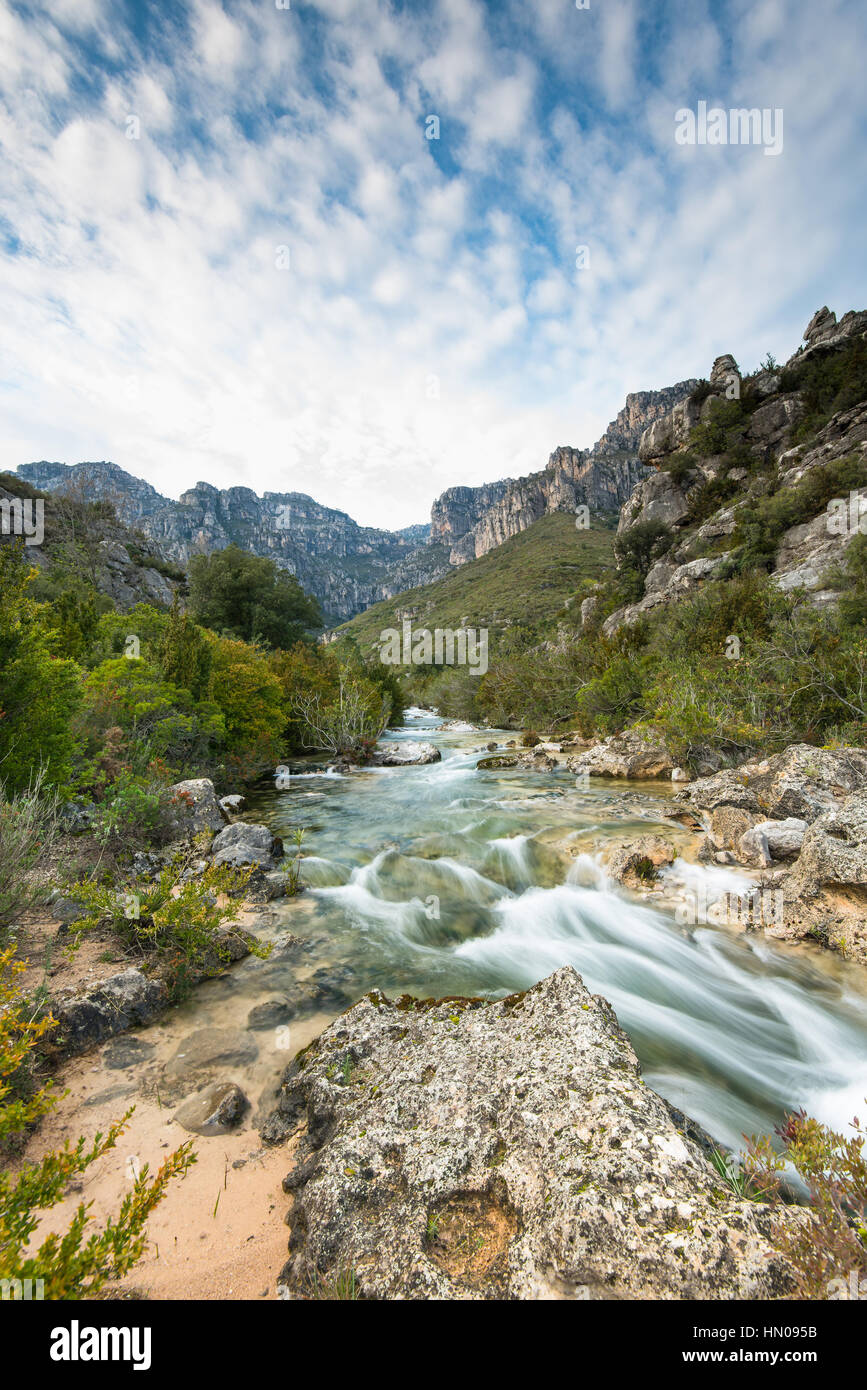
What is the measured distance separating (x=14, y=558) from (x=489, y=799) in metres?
11.8

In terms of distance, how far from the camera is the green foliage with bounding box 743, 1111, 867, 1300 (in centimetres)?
184

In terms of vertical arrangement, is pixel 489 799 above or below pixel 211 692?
below

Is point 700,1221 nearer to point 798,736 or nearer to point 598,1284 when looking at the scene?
point 598,1284

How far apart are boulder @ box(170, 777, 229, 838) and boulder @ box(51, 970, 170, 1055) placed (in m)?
4.39

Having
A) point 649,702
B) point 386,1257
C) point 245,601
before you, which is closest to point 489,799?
point 649,702

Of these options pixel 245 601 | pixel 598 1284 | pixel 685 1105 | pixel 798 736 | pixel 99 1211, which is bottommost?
pixel 685 1105

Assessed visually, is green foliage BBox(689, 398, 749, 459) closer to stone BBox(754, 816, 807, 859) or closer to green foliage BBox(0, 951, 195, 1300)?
stone BBox(754, 816, 807, 859)

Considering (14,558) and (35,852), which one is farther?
(14,558)

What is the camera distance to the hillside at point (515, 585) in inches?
2879

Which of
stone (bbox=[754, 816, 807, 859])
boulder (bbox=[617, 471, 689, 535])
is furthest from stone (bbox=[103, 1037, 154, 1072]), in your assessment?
boulder (bbox=[617, 471, 689, 535])

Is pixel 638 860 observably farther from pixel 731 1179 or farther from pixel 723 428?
pixel 723 428

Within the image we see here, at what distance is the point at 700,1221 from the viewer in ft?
6.69

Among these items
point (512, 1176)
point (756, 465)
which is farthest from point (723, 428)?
point (512, 1176)

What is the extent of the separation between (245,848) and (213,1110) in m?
5.08
